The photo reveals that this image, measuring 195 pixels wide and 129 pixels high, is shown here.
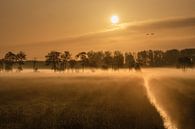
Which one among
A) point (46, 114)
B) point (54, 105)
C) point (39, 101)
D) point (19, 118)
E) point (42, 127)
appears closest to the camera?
point (42, 127)

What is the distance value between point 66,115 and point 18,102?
36.8 ft

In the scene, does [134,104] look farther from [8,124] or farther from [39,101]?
[8,124]

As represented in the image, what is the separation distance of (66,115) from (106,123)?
16.6 feet

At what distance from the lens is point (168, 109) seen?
44531 mm

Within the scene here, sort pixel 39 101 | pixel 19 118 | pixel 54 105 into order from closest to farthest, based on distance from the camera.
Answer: pixel 19 118 < pixel 54 105 < pixel 39 101

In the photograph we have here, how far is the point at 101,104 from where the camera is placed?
45.3 m

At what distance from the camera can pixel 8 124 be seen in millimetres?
32875

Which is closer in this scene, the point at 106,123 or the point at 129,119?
the point at 106,123

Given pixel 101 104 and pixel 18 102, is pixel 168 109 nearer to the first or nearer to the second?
pixel 101 104

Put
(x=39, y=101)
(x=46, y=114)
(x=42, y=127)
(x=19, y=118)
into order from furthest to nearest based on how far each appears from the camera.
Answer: (x=39, y=101), (x=46, y=114), (x=19, y=118), (x=42, y=127)

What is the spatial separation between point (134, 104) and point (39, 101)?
38.6 feet

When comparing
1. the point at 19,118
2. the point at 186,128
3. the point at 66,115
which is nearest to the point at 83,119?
the point at 66,115

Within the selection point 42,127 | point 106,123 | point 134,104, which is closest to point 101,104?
point 134,104

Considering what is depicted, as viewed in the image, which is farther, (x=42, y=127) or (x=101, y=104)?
(x=101, y=104)
